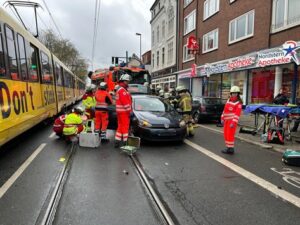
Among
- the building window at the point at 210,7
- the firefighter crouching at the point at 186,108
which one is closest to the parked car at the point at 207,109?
the firefighter crouching at the point at 186,108

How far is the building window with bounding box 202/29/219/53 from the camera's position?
22.2 metres

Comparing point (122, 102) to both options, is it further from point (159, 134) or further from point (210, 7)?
point (210, 7)

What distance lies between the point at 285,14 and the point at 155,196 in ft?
44.8

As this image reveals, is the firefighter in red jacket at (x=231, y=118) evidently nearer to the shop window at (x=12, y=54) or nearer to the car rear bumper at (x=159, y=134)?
the car rear bumper at (x=159, y=134)

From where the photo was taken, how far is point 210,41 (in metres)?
23.3

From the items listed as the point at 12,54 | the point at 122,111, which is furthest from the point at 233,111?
the point at 12,54

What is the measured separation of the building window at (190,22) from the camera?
27.2 metres

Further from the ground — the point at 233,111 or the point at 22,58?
the point at 22,58

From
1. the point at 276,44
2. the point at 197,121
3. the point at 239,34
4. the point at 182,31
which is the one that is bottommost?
the point at 197,121

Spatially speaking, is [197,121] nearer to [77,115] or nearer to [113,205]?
[77,115]

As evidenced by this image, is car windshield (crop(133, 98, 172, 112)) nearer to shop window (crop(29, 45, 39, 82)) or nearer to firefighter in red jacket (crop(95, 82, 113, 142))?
firefighter in red jacket (crop(95, 82, 113, 142))

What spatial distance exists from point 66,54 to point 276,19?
4241 cm

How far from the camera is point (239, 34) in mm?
18781

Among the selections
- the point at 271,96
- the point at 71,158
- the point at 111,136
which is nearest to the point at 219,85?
the point at 271,96
